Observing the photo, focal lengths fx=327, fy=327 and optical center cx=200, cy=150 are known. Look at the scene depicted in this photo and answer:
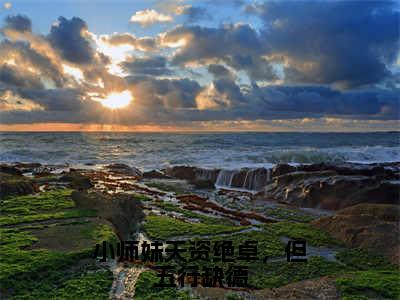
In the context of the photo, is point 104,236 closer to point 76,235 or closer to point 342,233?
point 76,235

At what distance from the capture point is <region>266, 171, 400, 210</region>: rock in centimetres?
2455

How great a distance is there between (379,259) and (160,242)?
9.89 meters

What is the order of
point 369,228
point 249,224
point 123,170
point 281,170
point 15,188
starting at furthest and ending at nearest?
1. point 123,170
2. point 281,170
3. point 15,188
4. point 249,224
5. point 369,228

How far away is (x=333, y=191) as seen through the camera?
26.6 metres

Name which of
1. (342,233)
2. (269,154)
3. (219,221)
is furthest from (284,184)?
(269,154)

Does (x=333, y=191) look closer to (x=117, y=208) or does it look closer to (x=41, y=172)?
(x=117, y=208)

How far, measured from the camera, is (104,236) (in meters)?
15.0

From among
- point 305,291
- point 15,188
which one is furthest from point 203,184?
point 305,291

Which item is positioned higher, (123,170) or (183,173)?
(183,173)

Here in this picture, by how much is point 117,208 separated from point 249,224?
8211 mm

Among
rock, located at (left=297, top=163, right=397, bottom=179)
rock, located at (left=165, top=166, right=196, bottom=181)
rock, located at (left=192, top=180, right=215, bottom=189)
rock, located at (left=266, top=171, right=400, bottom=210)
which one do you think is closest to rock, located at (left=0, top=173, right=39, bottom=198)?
rock, located at (left=192, top=180, right=215, bottom=189)

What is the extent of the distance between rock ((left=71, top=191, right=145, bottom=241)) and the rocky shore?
0.07 m

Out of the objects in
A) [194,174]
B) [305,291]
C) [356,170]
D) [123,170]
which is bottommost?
[123,170]

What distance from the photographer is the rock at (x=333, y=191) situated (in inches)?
966
